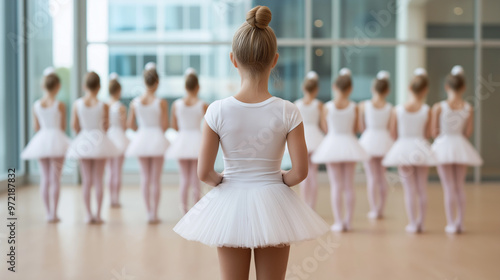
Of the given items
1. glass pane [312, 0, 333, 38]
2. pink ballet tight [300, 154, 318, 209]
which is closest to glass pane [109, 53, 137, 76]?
glass pane [312, 0, 333, 38]

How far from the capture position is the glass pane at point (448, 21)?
9047 millimetres

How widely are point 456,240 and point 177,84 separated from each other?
5.35 metres

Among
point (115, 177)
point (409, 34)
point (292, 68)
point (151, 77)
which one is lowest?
point (115, 177)

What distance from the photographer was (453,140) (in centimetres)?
500

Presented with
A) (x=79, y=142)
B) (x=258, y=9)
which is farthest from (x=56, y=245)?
(x=258, y=9)

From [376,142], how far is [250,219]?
388cm

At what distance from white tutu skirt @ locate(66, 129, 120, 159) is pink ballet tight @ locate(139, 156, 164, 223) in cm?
33

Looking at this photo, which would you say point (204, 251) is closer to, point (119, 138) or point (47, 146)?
point (47, 146)

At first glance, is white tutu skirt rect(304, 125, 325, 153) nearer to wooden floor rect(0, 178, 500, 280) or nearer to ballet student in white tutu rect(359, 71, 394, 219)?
ballet student in white tutu rect(359, 71, 394, 219)

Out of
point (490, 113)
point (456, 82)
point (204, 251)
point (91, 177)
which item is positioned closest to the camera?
point (204, 251)

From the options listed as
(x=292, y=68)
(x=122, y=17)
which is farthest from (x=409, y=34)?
(x=122, y=17)

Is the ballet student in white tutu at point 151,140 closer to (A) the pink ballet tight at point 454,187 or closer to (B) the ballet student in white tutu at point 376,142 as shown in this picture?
(B) the ballet student in white tutu at point 376,142

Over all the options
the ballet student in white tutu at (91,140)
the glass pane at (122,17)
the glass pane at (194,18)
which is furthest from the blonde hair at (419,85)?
the glass pane at (122,17)

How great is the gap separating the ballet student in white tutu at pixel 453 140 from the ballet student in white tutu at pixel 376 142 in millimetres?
711
